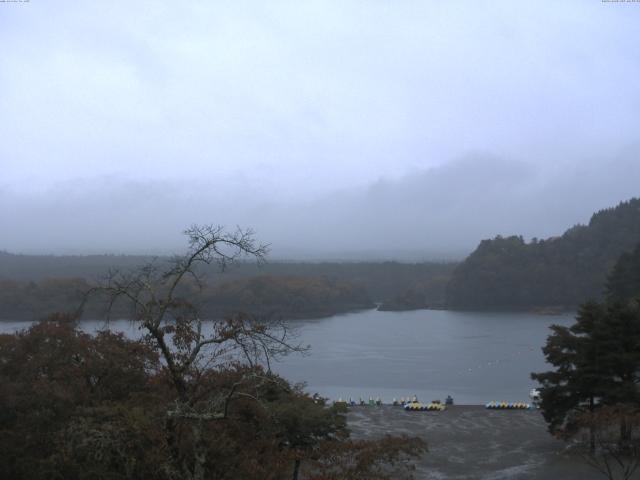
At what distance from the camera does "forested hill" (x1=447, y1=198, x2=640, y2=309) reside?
47.9m

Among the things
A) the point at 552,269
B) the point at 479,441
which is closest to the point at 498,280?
the point at 552,269

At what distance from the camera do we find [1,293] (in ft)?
124

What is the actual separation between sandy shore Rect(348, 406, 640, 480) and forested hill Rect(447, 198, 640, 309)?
108ft

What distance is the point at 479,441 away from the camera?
41.6 feet

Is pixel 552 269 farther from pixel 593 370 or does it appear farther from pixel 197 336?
pixel 197 336

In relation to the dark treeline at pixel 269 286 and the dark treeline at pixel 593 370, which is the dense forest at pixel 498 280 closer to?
the dark treeline at pixel 269 286

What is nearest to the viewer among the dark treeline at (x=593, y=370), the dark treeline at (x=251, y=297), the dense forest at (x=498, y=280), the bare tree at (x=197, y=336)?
the bare tree at (x=197, y=336)

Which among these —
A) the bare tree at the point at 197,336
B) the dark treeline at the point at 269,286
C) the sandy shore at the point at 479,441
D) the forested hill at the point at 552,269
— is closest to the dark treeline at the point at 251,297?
the dark treeline at the point at 269,286

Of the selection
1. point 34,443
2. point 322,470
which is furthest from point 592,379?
point 34,443

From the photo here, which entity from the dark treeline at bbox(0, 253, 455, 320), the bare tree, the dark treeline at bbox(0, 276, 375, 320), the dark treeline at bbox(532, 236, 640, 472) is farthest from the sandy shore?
the dark treeline at bbox(0, 276, 375, 320)

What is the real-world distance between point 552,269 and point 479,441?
3908cm

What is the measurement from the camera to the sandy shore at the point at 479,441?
10.1 meters

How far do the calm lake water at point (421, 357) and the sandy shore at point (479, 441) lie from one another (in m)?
3.00

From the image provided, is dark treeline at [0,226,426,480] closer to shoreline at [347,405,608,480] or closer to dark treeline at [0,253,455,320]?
shoreline at [347,405,608,480]
